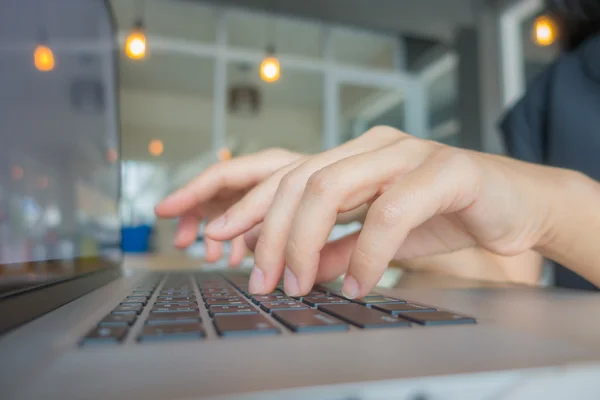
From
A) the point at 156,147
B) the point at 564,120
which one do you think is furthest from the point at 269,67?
the point at 564,120

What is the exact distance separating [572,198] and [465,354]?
375 mm

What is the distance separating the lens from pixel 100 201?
0.68 m

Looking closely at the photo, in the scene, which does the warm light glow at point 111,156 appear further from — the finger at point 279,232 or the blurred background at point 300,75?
the blurred background at point 300,75

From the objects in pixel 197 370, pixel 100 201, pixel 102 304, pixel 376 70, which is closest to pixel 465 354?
pixel 197 370

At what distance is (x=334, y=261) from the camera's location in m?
0.48

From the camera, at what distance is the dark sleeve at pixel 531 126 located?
3.52 feet

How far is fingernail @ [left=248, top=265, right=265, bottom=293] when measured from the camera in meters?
0.38

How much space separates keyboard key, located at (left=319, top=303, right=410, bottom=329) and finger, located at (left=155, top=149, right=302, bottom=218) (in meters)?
0.35

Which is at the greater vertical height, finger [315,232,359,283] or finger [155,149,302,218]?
finger [155,149,302,218]

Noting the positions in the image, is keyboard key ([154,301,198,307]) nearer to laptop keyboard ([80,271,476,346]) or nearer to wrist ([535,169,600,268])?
laptop keyboard ([80,271,476,346])

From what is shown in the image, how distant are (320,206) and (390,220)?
59 mm

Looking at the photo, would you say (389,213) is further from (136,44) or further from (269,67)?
(269,67)

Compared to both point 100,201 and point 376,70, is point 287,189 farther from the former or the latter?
point 376,70

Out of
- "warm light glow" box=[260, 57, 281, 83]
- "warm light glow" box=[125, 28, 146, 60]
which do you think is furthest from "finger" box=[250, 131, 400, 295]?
"warm light glow" box=[260, 57, 281, 83]
